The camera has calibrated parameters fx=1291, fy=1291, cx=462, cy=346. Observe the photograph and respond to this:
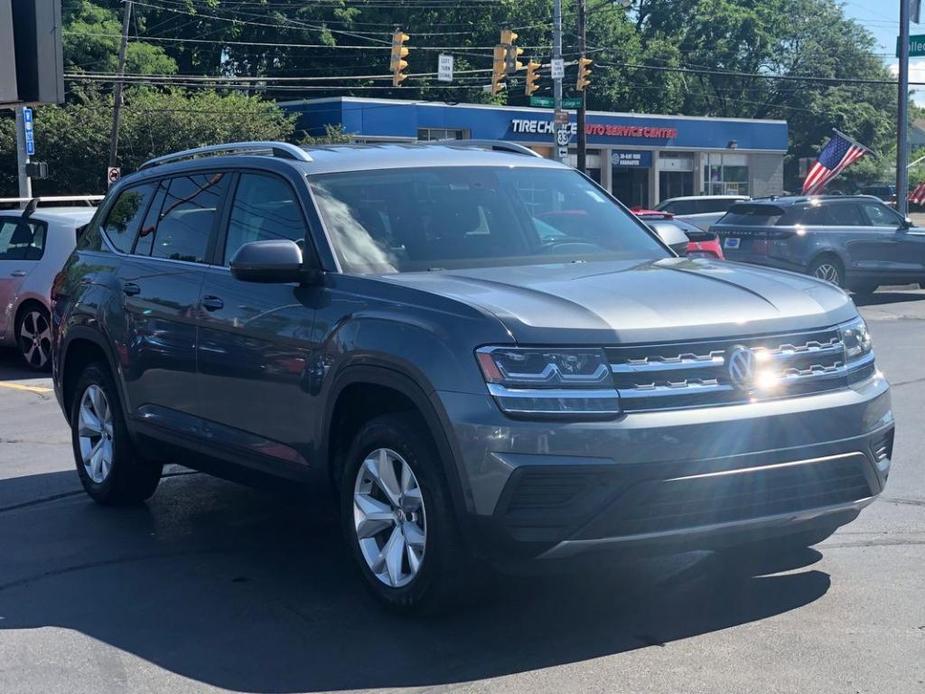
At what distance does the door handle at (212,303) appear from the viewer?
6.17 meters

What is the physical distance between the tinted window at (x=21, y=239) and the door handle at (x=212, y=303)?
8.33 meters

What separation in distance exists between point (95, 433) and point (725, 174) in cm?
5689

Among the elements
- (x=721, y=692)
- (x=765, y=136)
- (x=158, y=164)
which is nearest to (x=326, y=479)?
(x=721, y=692)

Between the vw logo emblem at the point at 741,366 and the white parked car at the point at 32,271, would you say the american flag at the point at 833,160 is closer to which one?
the white parked car at the point at 32,271

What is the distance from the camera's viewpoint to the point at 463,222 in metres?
6.00

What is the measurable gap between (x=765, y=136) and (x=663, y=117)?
695 cm

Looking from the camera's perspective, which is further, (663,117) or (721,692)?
(663,117)

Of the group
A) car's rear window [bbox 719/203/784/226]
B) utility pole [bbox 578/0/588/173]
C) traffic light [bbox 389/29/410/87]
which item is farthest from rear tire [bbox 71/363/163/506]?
utility pole [bbox 578/0/588/173]

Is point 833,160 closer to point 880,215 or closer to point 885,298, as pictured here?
point 885,298

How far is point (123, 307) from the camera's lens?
279 inches

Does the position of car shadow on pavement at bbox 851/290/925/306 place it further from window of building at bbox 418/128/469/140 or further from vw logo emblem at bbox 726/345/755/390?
window of building at bbox 418/128/469/140

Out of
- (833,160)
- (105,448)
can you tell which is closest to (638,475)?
(105,448)

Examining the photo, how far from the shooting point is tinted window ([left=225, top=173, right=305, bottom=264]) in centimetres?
598

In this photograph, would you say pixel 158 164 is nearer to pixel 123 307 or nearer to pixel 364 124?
pixel 123 307
